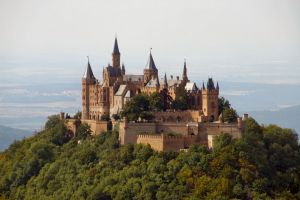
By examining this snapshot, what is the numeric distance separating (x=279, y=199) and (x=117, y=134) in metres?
12.3

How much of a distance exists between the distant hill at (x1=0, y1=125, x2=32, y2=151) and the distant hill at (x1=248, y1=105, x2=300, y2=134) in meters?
33.7

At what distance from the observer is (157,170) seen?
4978 centimetres

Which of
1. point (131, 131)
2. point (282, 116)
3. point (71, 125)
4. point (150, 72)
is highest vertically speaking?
point (150, 72)

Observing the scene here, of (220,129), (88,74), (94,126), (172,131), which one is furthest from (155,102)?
(88,74)

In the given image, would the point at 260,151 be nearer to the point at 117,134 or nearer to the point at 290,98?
the point at 117,134

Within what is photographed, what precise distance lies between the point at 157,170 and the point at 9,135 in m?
70.0

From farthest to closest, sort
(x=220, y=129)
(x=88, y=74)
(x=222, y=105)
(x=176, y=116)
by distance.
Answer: (x=88, y=74), (x=222, y=105), (x=176, y=116), (x=220, y=129)

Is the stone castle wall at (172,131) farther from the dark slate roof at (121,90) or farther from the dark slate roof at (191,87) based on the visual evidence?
the dark slate roof at (121,90)

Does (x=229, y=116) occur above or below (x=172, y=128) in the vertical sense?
above

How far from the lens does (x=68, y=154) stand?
55.9m

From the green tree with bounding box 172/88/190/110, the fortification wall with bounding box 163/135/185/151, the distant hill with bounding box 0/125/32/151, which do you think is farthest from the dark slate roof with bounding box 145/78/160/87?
the distant hill with bounding box 0/125/32/151

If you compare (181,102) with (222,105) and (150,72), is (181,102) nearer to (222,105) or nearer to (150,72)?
(222,105)

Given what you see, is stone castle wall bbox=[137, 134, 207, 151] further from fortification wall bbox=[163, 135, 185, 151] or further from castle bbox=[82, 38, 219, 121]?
castle bbox=[82, 38, 219, 121]

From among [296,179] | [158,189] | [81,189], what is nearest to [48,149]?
[81,189]
